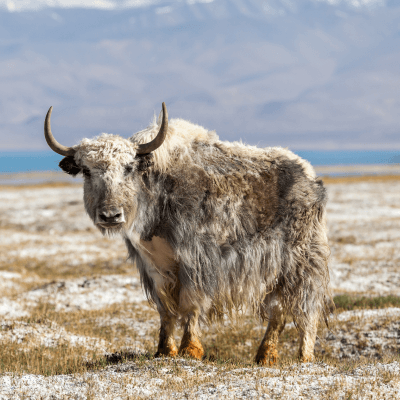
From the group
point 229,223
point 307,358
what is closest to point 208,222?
point 229,223

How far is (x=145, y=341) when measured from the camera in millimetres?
7988

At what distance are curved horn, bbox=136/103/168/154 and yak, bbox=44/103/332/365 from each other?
12mm

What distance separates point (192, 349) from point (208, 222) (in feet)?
5.60

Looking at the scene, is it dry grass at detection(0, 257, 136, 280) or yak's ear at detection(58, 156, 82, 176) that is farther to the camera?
dry grass at detection(0, 257, 136, 280)

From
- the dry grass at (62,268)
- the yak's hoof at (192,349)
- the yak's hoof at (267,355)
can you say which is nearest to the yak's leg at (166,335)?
the yak's hoof at (192,349)

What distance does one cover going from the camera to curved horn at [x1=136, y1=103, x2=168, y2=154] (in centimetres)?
584

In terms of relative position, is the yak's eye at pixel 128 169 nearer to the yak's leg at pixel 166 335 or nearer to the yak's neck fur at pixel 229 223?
the yak's neck fur at pixel 229 223

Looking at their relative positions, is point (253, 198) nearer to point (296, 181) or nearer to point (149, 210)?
point (296, 181)

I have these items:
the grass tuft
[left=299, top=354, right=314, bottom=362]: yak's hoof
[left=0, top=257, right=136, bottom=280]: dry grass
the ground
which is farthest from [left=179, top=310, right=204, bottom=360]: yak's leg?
[left=0, top=257, right=136, bottom=280]: dry grass

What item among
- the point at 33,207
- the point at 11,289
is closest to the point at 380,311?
the point at 11,289

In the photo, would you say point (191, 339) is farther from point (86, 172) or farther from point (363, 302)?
point (363, 302)

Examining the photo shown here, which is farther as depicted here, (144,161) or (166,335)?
(166,335)

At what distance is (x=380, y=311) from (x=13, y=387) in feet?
21.5

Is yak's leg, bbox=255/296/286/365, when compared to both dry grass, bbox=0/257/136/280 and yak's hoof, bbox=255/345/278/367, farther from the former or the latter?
dry grass, bbox=0/257/136/280
